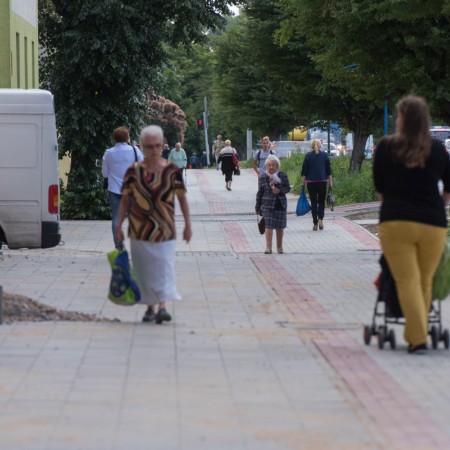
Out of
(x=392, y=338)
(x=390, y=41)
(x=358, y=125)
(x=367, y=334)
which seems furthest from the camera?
(x=358, y=125)

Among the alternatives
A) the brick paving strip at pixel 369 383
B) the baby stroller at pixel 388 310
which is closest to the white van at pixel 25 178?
the brick paving strip at pixel 369 383

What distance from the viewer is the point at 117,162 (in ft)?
55.3

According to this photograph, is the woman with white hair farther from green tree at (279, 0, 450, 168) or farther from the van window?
green tree at (279, 0, 450, 168)

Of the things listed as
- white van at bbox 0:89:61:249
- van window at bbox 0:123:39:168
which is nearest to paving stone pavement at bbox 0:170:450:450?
white van at bbox 0:89:61:249

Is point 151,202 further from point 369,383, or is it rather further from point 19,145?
point 19,145

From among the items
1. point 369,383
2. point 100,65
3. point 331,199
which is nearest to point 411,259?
point 369,383

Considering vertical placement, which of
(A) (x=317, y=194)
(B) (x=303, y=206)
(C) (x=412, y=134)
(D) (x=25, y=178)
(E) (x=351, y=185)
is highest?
(C) (x=412, y=134)

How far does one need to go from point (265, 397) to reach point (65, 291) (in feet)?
19.8

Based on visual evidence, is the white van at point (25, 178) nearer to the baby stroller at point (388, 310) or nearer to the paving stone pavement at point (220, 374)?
the paving stone pavement at point (220, 374)

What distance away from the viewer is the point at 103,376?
8336mm

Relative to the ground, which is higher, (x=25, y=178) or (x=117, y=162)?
(x=117, y=162)

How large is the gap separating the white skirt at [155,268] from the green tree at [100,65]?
1876 cm

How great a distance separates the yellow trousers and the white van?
28.8ft

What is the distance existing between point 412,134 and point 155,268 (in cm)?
256
